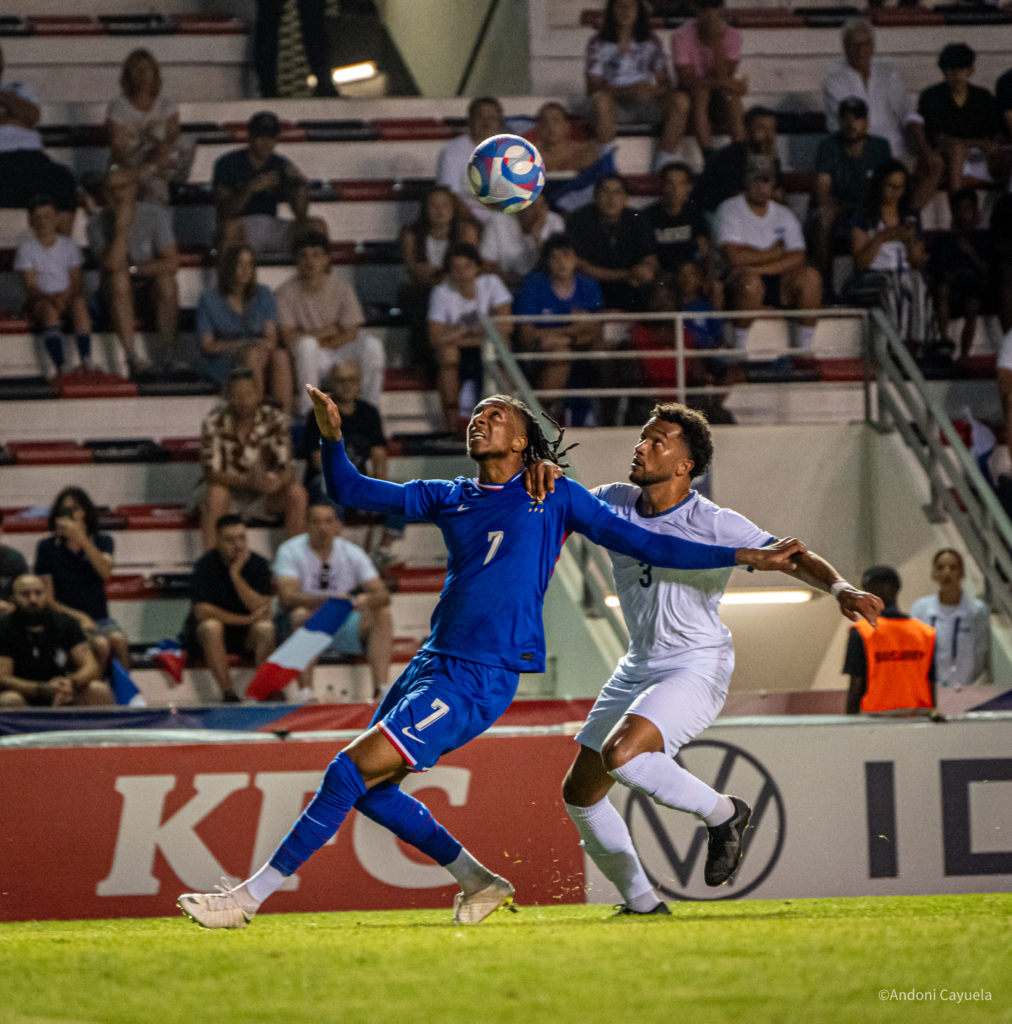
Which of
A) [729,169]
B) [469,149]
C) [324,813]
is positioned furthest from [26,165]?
[324,813]

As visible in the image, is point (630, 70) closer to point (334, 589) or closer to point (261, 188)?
point (261, 188)

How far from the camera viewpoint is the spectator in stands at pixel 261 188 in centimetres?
1333

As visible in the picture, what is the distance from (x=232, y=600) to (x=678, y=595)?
5.33m

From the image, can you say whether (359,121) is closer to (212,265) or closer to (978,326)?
(212,265)

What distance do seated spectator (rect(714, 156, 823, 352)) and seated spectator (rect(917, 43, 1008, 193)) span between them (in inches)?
81.0

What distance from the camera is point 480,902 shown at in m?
5.80

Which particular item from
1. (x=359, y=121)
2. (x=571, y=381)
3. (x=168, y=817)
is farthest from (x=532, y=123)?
(x=168, y=817)

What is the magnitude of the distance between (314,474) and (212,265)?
3282 millimetres

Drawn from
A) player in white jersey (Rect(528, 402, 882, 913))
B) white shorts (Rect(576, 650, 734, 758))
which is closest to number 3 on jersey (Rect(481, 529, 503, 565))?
player in white jersey (Rect(528, 402, 882, 913))

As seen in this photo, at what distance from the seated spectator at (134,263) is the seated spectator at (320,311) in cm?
119

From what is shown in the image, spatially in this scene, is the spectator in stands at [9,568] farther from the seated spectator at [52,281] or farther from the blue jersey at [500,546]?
the blue jersey at [500,546]

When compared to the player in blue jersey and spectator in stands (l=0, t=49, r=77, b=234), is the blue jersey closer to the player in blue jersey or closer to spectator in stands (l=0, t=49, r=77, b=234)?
the player in blue jersey

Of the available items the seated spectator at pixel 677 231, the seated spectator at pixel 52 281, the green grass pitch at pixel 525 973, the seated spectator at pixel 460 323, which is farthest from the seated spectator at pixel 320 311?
the green grass pitch at pixel 525 973

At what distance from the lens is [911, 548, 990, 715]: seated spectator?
10.5 meters
